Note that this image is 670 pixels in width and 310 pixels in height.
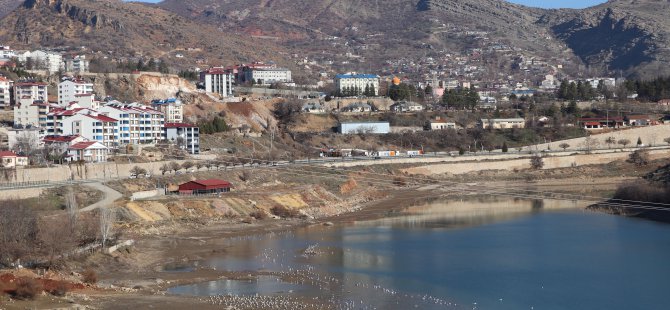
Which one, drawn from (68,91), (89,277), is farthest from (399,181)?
(89,277)

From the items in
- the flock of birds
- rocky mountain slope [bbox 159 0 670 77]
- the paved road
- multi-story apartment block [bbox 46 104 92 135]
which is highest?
rocky mountain slope [bbox 159 0 670 77]

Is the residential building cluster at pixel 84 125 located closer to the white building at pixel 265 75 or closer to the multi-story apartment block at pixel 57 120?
the multi-story apartment block at pixel 57 120

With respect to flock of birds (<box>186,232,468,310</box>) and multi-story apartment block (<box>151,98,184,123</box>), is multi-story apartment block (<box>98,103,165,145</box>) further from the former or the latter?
flock of birds (<box>186,232,468,310</box>)

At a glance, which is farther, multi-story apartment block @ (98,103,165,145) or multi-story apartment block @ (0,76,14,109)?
multi-story apartment block @ (0,76,14,109)

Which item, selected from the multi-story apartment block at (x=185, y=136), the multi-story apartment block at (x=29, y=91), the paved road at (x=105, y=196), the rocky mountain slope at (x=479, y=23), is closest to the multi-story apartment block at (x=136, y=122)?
the multi-story apartment block at (x=185, y=136)

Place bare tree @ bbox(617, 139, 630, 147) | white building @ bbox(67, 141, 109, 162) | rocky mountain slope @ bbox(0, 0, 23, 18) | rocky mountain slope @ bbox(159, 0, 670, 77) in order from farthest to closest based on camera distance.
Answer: rocky mountain slope @ bbox(0, 0, 23, 18), rocky mountain slope @ bbox(159, 0, 670, 77), bare tree @ bbox(617, 139, 630, 147), white building @ bbox(67, 141, 109, 162)

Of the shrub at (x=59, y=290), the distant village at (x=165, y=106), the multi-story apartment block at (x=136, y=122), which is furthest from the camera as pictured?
the multi-story apartment block at (x=136, y=122)

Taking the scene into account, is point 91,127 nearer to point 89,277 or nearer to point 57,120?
point 57,120

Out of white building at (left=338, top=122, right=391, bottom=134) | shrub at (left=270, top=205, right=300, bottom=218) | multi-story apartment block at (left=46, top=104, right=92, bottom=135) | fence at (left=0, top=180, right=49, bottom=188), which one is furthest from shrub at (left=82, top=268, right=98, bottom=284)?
white building at (left=338, top=122, right=391, bottom=134)
